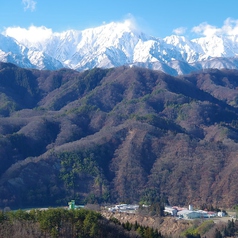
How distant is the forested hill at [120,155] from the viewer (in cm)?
7562

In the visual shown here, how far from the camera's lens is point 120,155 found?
85250 millimetres

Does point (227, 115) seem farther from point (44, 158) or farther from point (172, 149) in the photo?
point (44, 158)

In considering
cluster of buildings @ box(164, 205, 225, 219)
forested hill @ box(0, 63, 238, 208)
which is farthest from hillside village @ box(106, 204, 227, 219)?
forested hill @ box(0, 63, 238, 208)

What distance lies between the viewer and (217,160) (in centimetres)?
8131

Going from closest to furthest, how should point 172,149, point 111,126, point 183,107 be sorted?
1. point 172,149
2. point 111,126
3. point 183,107

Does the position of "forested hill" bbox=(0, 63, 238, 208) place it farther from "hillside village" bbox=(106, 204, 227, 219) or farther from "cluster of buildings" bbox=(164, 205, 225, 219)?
"cluster of buildings" bbox=(164, 205, 225, 219)

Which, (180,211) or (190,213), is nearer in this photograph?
(190,213)

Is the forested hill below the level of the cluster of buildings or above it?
above

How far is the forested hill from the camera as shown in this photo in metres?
75.6

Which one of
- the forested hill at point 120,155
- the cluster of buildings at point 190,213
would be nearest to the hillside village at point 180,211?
the cluster of buildings at point 190,213

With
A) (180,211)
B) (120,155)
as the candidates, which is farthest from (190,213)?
(120,155)

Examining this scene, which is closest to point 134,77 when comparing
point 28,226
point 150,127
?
point 150,127

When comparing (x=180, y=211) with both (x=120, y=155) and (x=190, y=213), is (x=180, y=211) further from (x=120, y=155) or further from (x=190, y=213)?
(x=120, y=155)

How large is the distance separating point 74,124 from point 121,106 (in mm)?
24977
